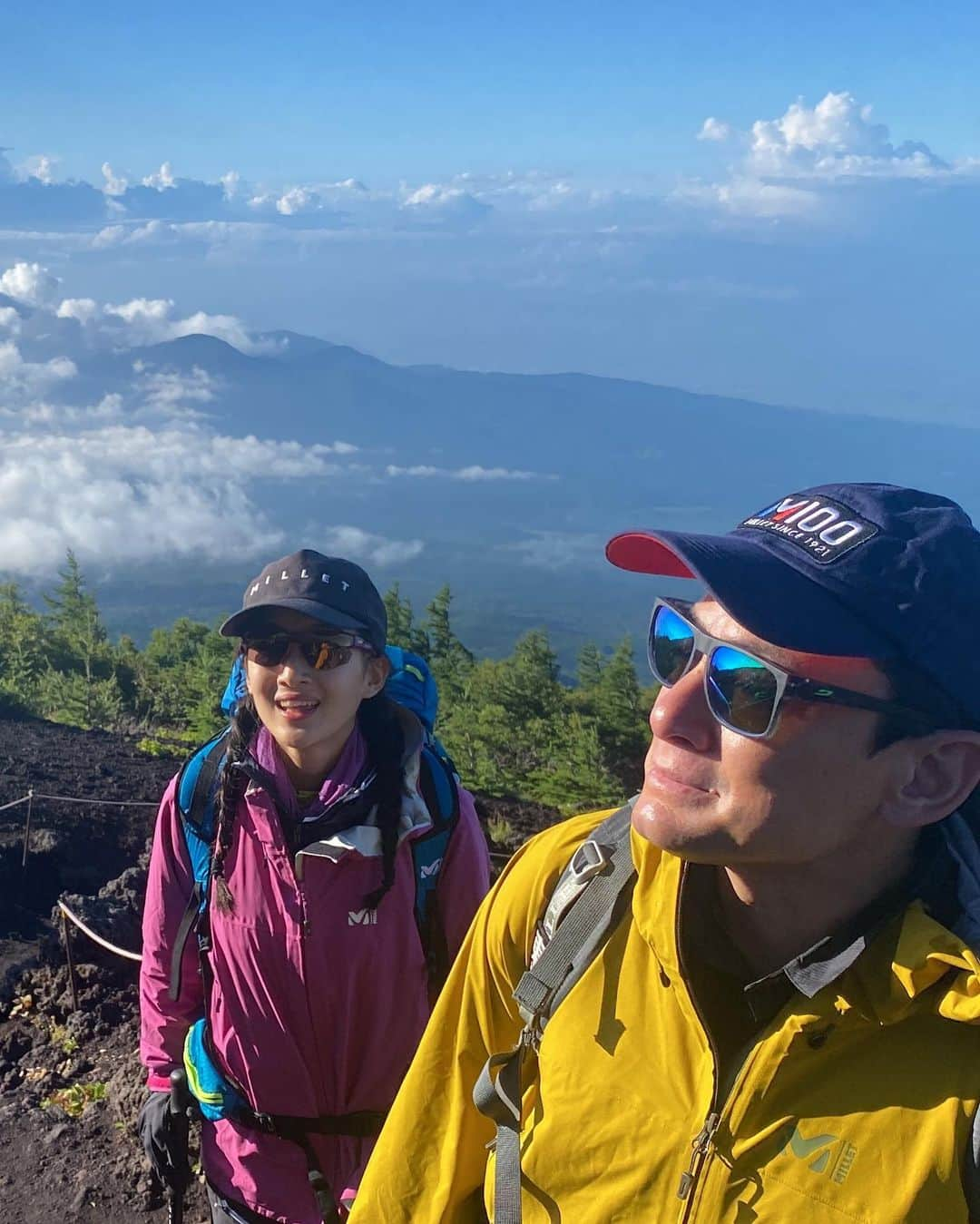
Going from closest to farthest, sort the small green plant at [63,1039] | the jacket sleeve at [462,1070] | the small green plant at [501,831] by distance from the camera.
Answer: the jacket sleeve at [462,1070] < the small green plant at [63,1039] < the small green plant at [501,831]

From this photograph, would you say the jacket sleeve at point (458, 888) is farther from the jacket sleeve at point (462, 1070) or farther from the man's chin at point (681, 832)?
the man's chin at point (681, 832)

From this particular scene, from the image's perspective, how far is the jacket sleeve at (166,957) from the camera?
271cm

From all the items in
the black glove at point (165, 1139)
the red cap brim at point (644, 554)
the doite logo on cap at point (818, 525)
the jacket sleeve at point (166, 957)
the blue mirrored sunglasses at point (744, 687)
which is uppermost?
the doite logo on cap at point (818, 525)

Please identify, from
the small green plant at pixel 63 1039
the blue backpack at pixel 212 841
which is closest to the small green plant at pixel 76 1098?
the small green plant at pixel 63 1039

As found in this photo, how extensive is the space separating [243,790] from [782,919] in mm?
1556

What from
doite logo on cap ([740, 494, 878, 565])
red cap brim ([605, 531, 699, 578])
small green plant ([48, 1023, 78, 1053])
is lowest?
small green plant ([48, 1023, 78, 1053])

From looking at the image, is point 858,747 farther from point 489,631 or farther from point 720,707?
point 489,631

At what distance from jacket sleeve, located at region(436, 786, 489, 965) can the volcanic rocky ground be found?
88.2 inches

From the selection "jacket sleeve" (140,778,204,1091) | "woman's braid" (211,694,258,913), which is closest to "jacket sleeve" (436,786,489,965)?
"woman's braid" (211,694,258,913)

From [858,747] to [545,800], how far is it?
35.8 ft

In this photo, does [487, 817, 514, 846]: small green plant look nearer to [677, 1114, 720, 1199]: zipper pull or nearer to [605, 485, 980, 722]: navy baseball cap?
[677, 1114, 720, 1199]: zipper pull

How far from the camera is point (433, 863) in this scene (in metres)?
2.65

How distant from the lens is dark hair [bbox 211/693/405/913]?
257 cm

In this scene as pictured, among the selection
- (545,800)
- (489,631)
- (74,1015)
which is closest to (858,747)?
(74,1015)
